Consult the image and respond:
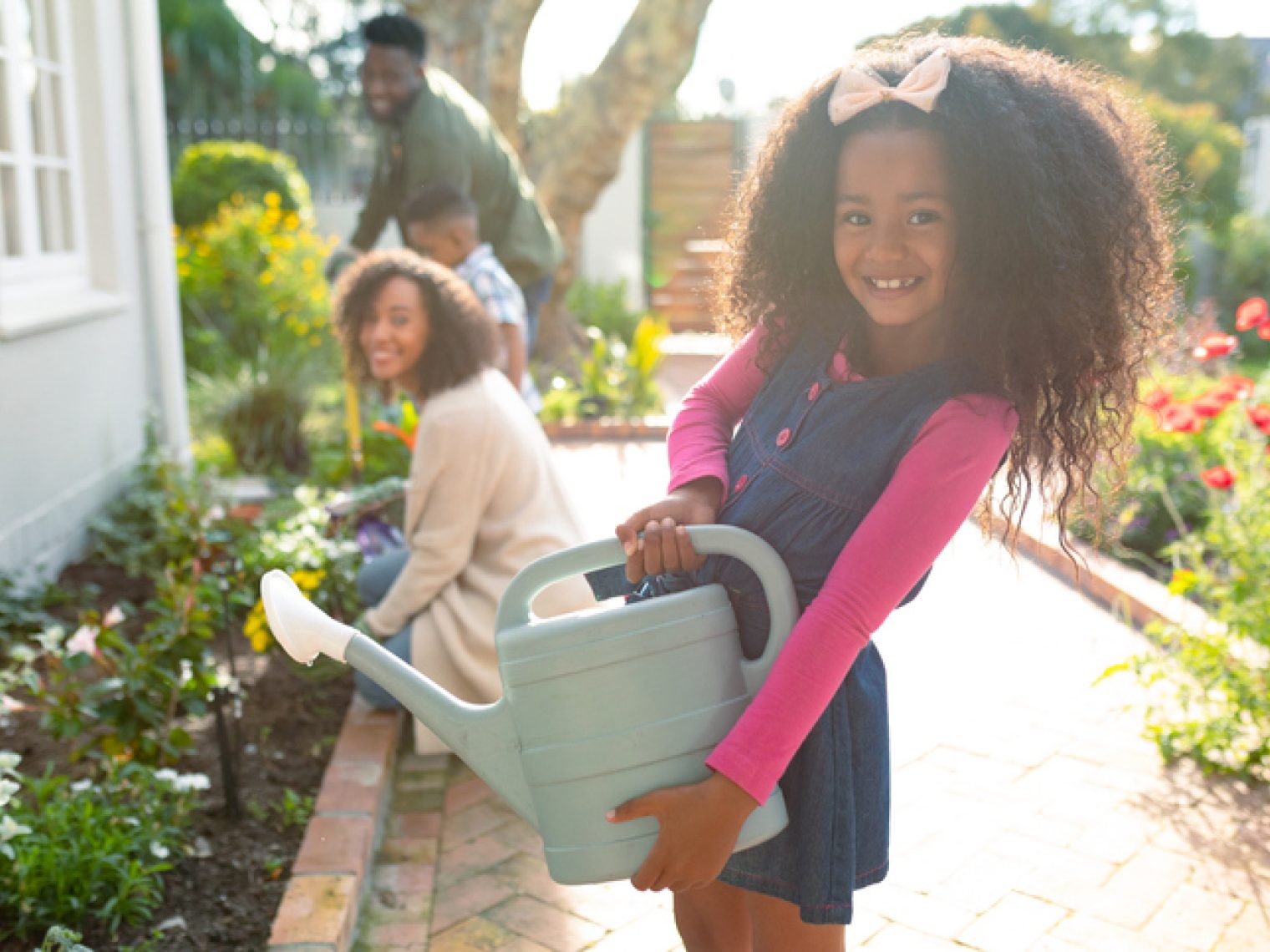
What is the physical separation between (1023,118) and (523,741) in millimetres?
882

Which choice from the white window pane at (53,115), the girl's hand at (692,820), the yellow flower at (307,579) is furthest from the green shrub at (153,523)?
the girl's hand at (692,820)

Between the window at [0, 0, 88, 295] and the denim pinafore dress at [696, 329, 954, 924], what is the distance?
3625 mm

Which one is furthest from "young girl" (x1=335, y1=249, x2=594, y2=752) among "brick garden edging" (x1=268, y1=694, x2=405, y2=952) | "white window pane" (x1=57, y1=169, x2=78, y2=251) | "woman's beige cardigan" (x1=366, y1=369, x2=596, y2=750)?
"white window pane" (x1=57, y1=169, x2=78, y2=251)

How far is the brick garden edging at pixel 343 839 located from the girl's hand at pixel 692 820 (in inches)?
42.2

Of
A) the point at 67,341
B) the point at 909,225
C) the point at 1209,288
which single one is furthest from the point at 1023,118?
the point at 1209,288

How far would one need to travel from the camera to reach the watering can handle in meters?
1.35

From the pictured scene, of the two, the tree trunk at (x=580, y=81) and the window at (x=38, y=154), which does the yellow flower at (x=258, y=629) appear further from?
the tree trunk at (x=580, y=81)

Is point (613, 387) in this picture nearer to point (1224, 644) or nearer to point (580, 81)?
point (580, 81)

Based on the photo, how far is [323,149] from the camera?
43.1 ft

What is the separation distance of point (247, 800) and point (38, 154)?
323cm

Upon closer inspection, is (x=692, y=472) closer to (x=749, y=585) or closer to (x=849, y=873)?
(x=749, y=585)

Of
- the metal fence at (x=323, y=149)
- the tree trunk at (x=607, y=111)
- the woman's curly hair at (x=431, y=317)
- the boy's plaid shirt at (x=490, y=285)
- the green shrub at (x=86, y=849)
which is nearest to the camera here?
the green shrub at (x=86, y=849)

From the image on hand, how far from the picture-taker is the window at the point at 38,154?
14.5 feet

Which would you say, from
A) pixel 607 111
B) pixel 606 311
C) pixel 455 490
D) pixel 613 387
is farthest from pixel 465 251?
pixel 606 311
